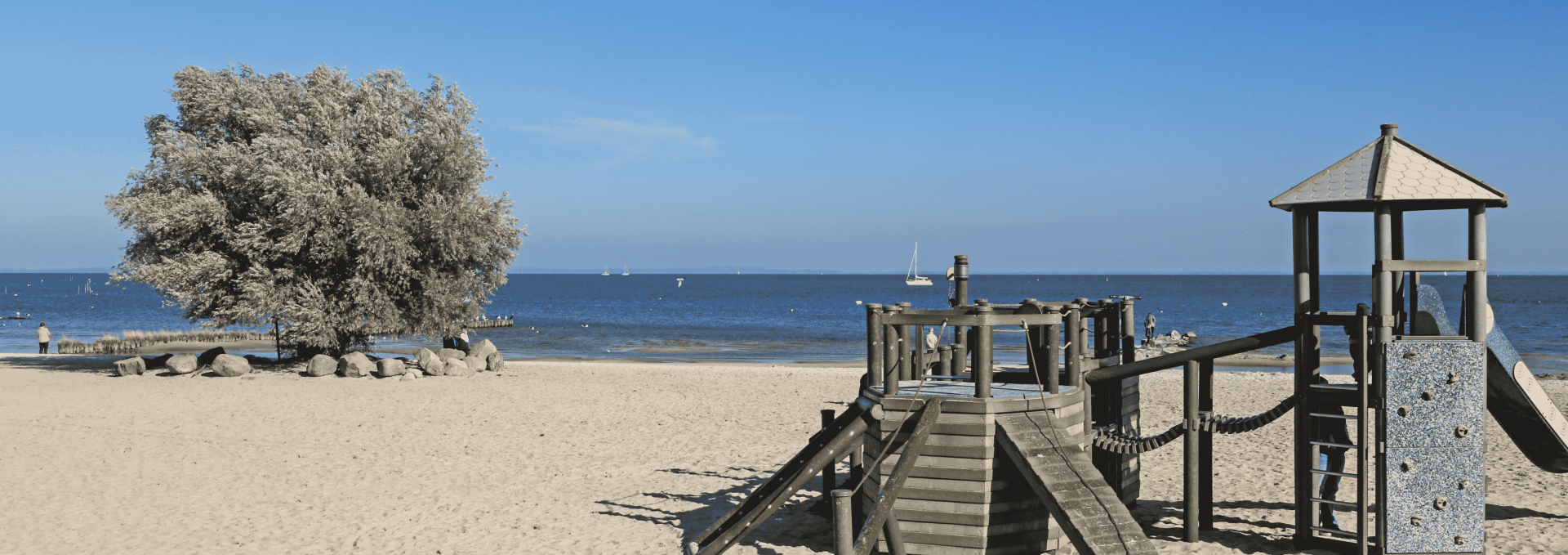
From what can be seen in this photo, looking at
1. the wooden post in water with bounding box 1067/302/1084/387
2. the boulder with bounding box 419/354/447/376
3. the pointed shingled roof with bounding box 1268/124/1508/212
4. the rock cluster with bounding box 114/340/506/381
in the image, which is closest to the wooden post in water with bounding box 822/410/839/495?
the wooden post in water with bounding box 1067/302/1084/387

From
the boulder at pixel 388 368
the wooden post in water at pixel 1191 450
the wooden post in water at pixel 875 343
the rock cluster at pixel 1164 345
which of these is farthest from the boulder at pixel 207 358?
the rock cluster at pixel 1164 345

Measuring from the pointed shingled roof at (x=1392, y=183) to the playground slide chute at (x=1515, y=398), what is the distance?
100 cm

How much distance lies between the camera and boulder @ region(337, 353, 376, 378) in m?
23.4

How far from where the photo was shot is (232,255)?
24.0 m

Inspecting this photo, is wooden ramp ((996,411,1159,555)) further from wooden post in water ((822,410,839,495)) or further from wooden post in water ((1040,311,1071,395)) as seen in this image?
wooden post in water ((822,410,839,495))

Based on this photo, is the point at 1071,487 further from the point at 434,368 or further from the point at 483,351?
the point at 483,351

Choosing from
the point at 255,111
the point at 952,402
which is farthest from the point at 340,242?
the point at 952,402

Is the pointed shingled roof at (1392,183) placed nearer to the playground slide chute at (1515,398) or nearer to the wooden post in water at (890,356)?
the playground slide chute at (1515,398)

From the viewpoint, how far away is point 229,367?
23.1 meters

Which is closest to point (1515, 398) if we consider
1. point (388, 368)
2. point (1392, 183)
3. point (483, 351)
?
point (1392, 183)

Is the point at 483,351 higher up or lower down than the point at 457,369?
higher up

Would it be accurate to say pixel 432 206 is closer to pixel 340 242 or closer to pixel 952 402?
pixel 340 242

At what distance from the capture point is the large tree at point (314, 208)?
23.0 m

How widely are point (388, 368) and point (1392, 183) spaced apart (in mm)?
21926
